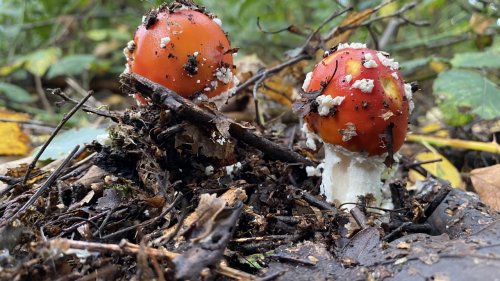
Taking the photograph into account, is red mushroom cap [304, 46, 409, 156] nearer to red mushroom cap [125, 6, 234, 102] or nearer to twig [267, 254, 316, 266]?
red mushroom cap [125, 6, 234, 102]

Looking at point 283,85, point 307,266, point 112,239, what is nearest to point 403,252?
point 307,266

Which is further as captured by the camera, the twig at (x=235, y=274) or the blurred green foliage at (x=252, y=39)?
the blurred green foliage at (x=252, y=39)

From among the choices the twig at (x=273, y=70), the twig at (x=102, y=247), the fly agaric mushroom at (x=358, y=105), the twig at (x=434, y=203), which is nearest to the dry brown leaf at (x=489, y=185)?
the twig at (x=434, y=203)

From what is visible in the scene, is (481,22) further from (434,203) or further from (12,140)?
(12,140)

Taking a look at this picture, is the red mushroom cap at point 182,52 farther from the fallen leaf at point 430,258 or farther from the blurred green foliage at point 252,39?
the blurred green foliage at point 252,39

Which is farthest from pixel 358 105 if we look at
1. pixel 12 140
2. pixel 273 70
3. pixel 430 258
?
pixel 12 140

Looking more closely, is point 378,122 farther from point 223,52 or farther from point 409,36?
point 409,36
